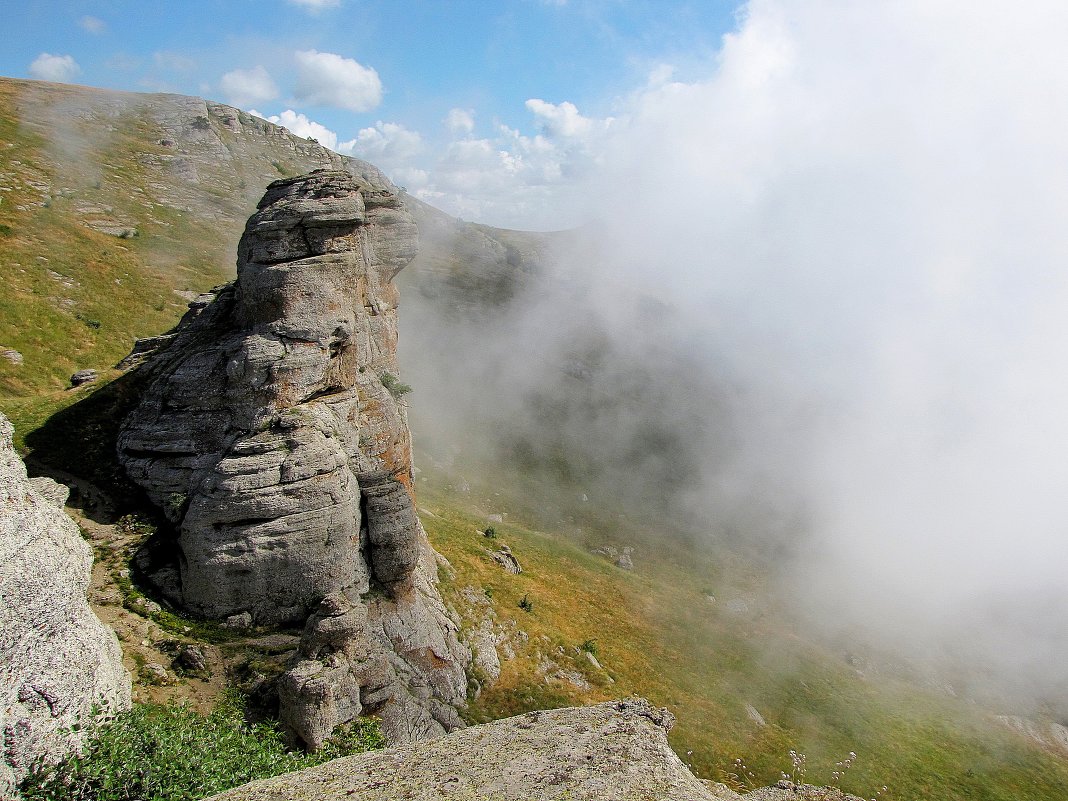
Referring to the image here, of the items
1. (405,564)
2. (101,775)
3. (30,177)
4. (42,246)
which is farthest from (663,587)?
(30,177)

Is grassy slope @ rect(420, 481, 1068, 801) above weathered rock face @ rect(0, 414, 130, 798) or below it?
below

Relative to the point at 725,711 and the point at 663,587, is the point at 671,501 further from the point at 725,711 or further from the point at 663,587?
the point at 725,711

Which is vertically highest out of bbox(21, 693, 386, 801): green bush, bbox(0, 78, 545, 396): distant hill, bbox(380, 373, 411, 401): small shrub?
bbox(0, 78, 545, 396): distant hill

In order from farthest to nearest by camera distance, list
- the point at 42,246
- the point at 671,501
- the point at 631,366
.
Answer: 1. the point at 631,366
2. the point at 671,501
3. the point at 42,246

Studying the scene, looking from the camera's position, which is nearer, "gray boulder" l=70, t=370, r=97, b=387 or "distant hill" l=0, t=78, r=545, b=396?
"gray boulder" l=70, t=370, r=97, b=387

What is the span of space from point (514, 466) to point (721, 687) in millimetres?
45566

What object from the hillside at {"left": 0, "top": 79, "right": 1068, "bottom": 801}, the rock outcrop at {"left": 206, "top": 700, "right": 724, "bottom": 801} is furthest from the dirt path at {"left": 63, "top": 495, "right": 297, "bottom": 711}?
the rock outcrop at {"left": 206, "top": 700, "right": 724, "bottom": 801}

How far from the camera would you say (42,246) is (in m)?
66.6

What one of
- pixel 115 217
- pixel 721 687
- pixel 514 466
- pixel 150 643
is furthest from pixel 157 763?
pixel 115 217

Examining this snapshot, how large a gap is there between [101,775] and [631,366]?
371 ft

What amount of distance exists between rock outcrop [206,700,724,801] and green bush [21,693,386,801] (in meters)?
4.11

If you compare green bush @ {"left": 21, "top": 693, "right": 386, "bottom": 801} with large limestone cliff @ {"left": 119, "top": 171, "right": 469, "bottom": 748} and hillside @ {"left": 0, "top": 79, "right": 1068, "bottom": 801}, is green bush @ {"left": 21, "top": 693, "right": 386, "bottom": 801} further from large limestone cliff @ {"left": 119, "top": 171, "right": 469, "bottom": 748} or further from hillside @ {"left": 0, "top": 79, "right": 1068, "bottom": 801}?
hillside @ {"left": 0, "top": 79, "right": 1068, "bottom": 801}

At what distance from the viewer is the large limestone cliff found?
24.7m

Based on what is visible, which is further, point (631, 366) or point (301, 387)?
point (631, 366)
